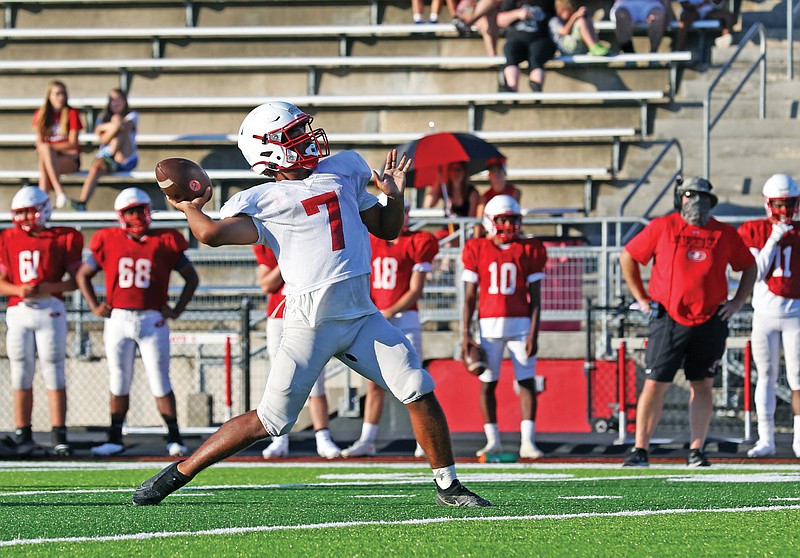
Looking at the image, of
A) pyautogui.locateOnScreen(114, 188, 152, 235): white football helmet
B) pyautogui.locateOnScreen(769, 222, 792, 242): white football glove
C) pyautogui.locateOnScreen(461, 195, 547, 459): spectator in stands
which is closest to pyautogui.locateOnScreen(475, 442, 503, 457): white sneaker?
pyautogui.locateOnScreen(461, 195, 547, 459): spectator in stands

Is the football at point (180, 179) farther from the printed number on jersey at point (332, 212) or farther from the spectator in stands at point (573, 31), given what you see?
the spectator in stands at point (573, 31)

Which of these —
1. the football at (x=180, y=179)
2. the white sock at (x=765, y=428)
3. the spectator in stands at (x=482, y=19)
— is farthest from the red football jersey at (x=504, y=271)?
the spectator in stands at (x=482, y=19)

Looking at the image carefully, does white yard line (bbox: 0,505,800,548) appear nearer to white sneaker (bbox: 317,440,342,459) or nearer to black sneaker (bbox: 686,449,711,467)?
black sneaker (bbox: 686,449,711,467)

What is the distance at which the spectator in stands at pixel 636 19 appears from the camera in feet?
46.5

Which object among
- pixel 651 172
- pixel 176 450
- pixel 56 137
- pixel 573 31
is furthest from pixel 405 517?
pixel 573 31

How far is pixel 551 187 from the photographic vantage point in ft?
45.7

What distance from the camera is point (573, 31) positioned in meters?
14.4

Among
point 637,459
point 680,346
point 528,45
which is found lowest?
point 637,459

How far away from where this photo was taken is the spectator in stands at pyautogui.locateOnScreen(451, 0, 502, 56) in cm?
1445

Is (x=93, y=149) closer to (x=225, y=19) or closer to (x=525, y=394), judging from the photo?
(x=225, y=19)

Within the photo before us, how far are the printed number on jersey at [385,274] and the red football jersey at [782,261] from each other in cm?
235

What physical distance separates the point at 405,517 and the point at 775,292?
15.7ft

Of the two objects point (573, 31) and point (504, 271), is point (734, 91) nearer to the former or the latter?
point (573, 31)

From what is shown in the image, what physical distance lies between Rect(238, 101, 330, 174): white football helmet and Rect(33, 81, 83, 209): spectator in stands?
29.0ft
